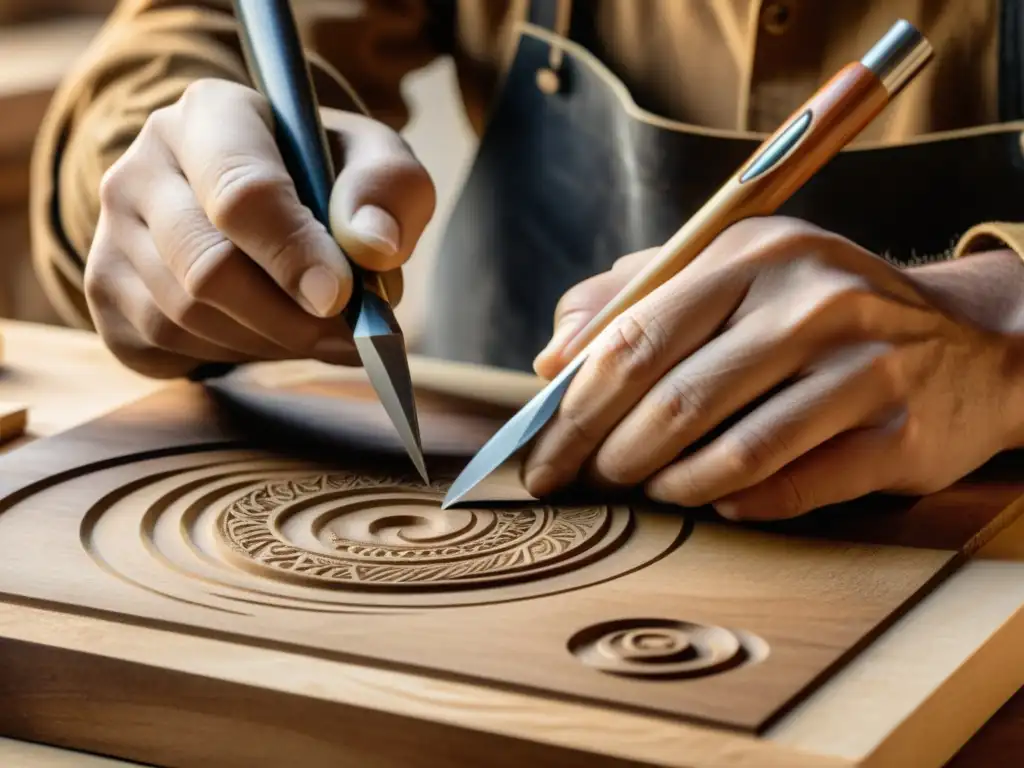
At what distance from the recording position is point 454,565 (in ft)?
2.73

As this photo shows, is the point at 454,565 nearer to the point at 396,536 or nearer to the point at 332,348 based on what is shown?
the point at 396,536

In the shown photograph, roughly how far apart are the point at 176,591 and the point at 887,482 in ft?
1.51

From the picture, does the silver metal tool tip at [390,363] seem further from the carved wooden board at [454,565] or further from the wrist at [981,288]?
the wrist at [981,288]

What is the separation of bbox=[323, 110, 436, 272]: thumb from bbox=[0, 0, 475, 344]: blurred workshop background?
1237 millimetres

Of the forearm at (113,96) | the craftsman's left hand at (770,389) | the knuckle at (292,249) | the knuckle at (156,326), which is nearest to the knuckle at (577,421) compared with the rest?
the craftsman's left hand at (770,389)

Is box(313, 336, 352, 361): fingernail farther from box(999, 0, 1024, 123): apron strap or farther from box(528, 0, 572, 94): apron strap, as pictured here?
box(999, 0, 1024, 123): apron strap

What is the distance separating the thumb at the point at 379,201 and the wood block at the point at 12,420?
0.32 meters

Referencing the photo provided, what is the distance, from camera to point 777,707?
648 millimetres

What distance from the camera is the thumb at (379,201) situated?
1.03m

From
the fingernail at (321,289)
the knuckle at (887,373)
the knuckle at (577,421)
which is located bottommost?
the knuckle at (577,421)

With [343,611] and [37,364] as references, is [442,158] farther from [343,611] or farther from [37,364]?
[343,611]

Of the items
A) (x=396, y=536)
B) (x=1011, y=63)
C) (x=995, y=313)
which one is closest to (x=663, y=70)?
(x=1011, y=63)

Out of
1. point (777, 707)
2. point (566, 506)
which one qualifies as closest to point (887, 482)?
point (566, 506)

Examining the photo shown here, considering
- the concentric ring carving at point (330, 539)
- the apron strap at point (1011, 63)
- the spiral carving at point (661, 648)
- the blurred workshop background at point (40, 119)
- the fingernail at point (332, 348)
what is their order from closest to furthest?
the spiral carving at point (661, 648), the concentric ring carving at point (330, 539), the fingernail at point (332, 348), the apron strap at point (1011, 63), the blurred workshop background at point (40, 119)
